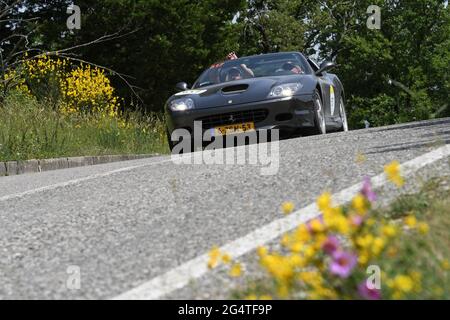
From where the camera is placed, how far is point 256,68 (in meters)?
13.6

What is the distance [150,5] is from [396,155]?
24.6 meters

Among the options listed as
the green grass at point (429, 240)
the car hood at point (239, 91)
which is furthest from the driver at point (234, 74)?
the green grass at point (429, 240)

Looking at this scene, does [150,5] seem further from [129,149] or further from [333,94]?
[333,94]

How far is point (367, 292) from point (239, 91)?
892 centimetres

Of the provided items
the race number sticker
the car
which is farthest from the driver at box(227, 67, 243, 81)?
the race number sticker

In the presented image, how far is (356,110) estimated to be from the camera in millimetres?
55656

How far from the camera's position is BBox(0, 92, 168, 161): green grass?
16094 millimetres

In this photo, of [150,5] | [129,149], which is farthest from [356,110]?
[129,149]

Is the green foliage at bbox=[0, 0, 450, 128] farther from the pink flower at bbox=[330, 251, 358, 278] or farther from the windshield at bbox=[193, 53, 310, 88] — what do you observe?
the pink flower at bbox=[330, 251, 358, 278]

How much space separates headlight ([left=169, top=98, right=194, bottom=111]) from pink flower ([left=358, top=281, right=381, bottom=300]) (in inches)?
349

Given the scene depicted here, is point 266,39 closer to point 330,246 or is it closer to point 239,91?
point 239,91

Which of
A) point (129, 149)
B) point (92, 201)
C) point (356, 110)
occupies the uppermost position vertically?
point (92, 201)

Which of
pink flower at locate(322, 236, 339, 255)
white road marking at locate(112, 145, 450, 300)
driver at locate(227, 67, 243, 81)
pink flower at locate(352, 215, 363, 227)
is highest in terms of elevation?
pink flower at locate(352, 215, 363, 227)
